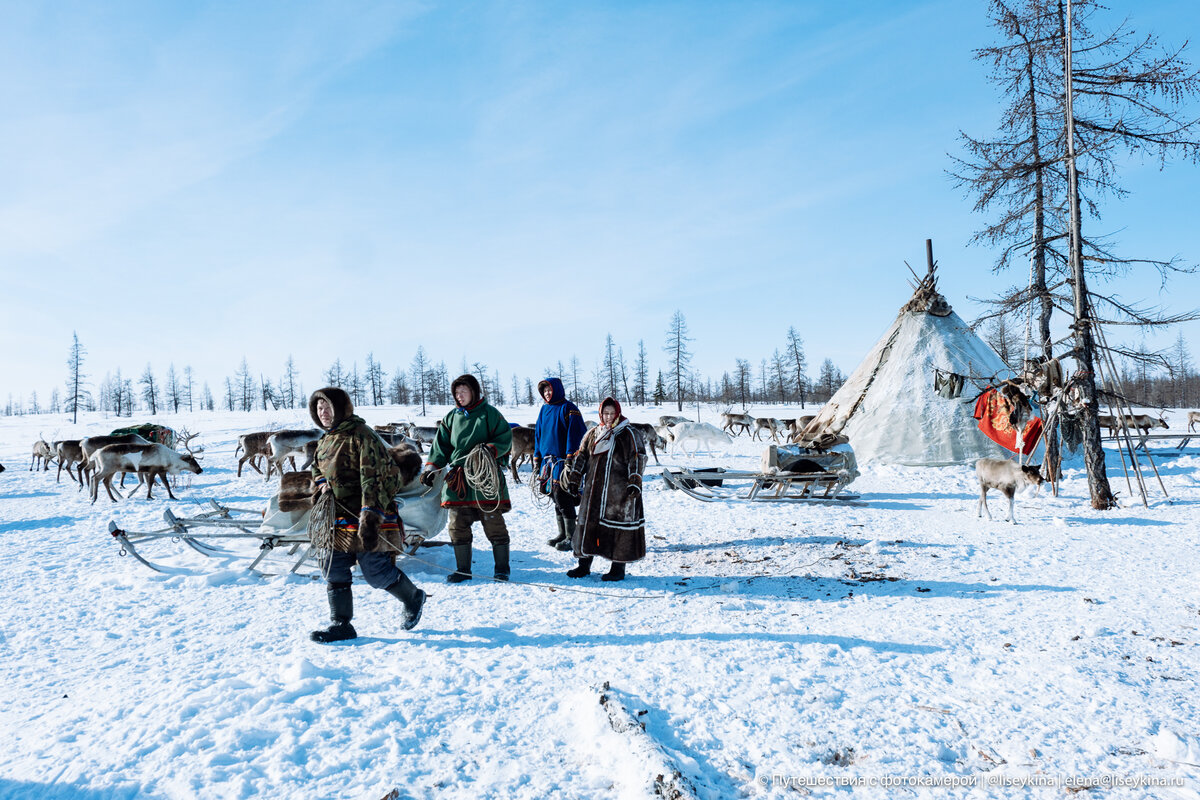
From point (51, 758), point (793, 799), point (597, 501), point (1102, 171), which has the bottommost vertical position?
point (793, 799)

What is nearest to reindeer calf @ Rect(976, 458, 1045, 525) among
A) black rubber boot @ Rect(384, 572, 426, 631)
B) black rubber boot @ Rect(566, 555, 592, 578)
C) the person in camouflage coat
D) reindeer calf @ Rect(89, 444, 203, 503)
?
black rubber boot @ Rect(566, 555, 592, 578)

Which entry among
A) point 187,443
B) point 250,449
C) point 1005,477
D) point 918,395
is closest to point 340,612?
point 1005,477

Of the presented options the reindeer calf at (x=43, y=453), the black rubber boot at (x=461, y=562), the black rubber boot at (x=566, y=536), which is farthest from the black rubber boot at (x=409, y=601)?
the reindeer calf at (x=43, y=453)

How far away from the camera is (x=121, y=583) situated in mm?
5316

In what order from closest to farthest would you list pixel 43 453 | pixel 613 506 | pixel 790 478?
pixel 613 506, pixel 790 478, pixel 43 453

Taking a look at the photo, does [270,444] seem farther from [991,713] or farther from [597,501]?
[991,713]

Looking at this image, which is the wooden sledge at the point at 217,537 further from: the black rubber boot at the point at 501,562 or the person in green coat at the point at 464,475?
the black rubber boot at the point at 501,562

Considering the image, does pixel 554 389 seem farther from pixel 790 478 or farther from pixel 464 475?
pixel 790 478

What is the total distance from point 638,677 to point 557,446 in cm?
344

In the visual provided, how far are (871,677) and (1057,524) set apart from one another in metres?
5.41

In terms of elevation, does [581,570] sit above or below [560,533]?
below

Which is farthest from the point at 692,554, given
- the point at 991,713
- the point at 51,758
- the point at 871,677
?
the point at 51,758

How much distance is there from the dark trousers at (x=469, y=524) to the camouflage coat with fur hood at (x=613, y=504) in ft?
2.26

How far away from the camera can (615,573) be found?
531 centimetres
